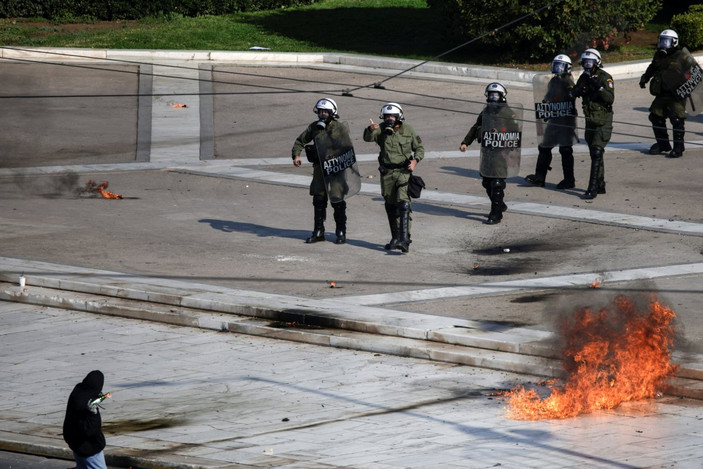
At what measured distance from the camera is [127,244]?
1597cm

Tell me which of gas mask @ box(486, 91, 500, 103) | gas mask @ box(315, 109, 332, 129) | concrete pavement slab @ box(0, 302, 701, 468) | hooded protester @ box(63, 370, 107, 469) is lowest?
concrete pavement slab @ box(0, 302, 701, 468)

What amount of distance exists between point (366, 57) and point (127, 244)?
46.6ft

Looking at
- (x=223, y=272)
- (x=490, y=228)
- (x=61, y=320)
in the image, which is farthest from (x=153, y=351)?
(x=490, y=228)

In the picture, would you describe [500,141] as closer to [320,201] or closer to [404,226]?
[404,226]

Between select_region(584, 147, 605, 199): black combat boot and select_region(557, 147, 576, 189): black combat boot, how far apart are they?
52 centimetres

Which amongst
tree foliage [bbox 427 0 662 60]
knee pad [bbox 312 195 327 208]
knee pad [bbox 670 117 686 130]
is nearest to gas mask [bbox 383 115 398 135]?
knee pad [bbox 312 195 327 208]

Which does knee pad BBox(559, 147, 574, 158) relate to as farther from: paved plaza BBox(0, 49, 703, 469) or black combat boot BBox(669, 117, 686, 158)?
black combat boot BBox(669, 117, 686, 158)

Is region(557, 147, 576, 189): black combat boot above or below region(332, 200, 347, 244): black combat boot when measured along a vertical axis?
above

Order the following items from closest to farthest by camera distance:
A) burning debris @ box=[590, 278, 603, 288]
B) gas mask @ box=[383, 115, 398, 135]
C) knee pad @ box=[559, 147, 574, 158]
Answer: burning debris @ box=[590, 278, 603, 288] < gas mask @ box=[383, 115, 398, 135] < knee pad @ box=[559, 147, 574, 158]

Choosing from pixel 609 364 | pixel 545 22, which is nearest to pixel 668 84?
pixel 545 22

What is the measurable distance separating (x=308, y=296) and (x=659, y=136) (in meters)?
9.71

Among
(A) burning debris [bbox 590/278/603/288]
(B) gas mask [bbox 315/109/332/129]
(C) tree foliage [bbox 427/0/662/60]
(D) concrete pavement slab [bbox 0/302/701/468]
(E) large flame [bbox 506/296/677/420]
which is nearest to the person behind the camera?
(D) concrete pavement slab [bbox 0/302/701/468]

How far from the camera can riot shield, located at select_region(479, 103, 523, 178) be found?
16.8 meters

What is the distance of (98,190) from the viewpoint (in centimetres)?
1914
